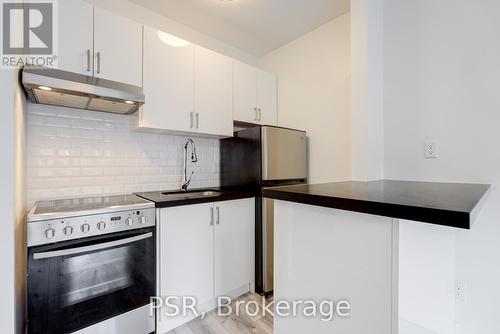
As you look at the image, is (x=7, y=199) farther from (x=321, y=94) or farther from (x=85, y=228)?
(x=321, y=94)

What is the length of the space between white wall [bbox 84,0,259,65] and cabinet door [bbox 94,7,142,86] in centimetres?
45

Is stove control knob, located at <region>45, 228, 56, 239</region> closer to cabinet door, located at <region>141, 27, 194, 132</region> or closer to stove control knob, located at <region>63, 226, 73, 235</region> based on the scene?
stove control knob, located at <region>63, 226, 73, 235</region>

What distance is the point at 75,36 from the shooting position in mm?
1526

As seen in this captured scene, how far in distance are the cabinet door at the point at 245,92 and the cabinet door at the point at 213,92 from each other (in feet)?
0.24

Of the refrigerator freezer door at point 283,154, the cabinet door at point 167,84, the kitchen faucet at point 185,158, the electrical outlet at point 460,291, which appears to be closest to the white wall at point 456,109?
the electrical outlet at point 460,291

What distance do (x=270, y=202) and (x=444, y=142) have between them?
1.37 m

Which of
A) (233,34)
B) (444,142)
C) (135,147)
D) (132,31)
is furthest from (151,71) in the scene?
(444,142)

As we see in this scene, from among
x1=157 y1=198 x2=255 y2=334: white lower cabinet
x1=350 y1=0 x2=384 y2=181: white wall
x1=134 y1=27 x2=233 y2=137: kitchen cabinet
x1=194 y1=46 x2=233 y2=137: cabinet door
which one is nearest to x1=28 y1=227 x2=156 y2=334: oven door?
x1=157 y1=198 x2=255 y2=334: white lower cabinet

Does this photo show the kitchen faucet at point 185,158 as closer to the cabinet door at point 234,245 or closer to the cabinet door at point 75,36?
the cabinet door at point 234,245

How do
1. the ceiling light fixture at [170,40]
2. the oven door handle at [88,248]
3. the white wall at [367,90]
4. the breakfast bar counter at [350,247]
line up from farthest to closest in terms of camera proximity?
the ceiling light fixture at [170,40], the white wall at [367,90], the oven door handle at [88,248], the breakfast bar counter at [350,247]

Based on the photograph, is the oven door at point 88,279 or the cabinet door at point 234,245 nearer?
the oven door at point 88,279

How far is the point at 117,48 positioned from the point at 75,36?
24 centimetres

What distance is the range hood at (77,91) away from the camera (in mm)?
1336

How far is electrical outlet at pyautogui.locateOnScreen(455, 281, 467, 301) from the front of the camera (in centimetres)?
144
